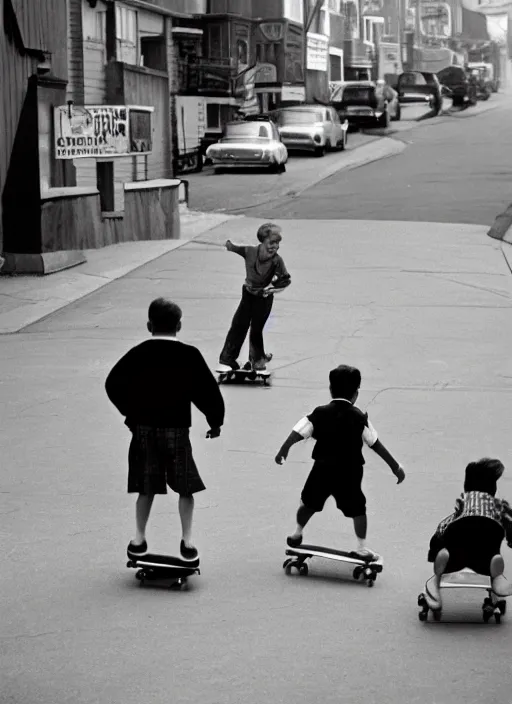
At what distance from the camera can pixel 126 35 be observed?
1391 inches

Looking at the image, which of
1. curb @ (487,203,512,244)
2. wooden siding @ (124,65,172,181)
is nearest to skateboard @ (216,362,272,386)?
curb @ (487,203,512,244)

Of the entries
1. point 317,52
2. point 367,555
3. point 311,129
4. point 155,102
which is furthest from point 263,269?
point 317,52

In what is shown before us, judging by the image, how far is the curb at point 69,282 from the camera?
54.4 feet

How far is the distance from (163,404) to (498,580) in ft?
6.42

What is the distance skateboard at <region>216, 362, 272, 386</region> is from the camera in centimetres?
1245

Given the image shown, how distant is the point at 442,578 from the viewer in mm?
6652

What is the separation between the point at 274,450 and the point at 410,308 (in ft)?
23.8

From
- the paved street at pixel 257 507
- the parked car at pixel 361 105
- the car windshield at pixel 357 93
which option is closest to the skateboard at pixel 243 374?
the paved street at pixel 257 507

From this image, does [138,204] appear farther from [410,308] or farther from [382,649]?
[382,649]

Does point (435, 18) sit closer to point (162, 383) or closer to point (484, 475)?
Result: point (162, 383)

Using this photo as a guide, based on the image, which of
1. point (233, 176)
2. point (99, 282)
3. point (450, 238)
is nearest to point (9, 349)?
point (99, 282)

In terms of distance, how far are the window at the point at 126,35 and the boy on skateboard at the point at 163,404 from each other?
28.5 m

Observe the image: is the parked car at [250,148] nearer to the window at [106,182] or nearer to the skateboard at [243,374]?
the window at [106,182]

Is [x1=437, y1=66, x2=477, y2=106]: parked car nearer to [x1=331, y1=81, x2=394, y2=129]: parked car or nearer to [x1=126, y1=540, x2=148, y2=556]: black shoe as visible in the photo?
[x1=331, y1=81, x2=394, y2=129]: parked car
